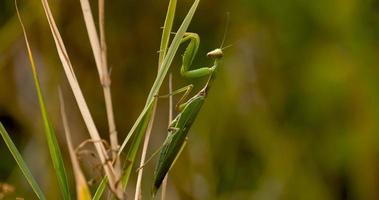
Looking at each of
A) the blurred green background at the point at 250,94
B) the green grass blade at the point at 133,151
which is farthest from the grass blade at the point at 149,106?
the blurred green background at the point at 250,94

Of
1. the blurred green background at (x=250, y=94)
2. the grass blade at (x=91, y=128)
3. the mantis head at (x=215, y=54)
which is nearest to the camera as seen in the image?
the grass blade at (x=91, y=128)

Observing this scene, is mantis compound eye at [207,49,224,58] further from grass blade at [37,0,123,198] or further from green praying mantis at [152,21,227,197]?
grass blade at [37,0,123,198]

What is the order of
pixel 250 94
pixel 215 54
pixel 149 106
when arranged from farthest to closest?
1. pixel 250 94
2. pixel 215 54
3. pixel 149 106

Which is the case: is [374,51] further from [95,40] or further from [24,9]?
[95,40]

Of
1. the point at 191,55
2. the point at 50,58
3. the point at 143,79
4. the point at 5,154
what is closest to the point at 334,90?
the point at 143,79

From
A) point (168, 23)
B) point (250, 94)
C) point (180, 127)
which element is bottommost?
point (250, 94)

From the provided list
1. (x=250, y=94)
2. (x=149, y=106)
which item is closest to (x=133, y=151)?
(x=149, y=106)

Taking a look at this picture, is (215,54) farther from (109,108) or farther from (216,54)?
(109,108)

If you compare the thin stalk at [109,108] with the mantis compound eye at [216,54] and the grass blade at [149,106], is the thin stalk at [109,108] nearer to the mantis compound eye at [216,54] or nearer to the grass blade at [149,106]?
the grass blade at [149,106]
